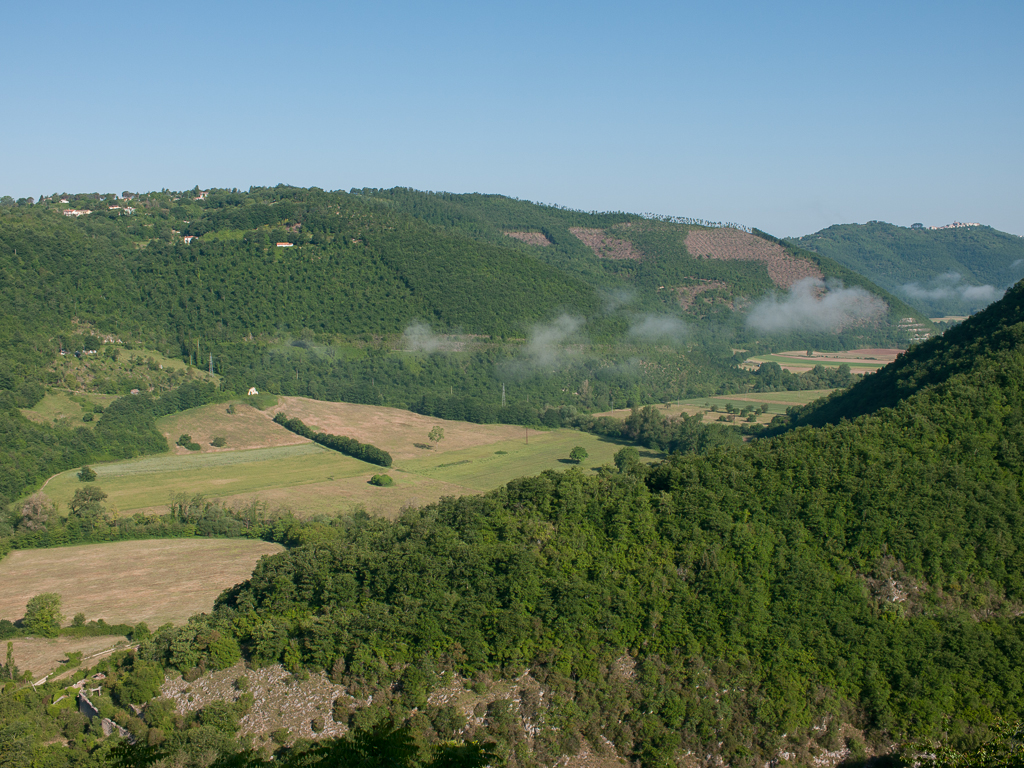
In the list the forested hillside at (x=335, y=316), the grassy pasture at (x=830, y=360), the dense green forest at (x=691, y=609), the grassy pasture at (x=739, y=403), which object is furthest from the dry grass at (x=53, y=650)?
the grassy pasture at (x=830, y=360)

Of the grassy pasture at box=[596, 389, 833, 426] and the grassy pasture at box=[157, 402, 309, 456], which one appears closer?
the grassy pasture at box=[157, 402, 309, 456]

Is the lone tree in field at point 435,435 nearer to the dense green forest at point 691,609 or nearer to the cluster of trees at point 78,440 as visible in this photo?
the cluster of trees at point 78,440

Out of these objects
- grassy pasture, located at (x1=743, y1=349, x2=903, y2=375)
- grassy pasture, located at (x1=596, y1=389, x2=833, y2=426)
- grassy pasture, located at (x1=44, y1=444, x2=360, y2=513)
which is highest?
grassy pasture, located at (x1=743, y1=349, x2=903, y2=375)

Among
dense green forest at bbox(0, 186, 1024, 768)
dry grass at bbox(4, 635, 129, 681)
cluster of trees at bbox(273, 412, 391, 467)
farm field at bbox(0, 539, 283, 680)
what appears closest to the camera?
dense green forest at bbox(0, 186, 1024, 768)

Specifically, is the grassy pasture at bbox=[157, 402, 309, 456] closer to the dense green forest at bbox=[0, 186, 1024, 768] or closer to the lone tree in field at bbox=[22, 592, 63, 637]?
the dense green forest at bbox=[0, 186, 1024, 768]

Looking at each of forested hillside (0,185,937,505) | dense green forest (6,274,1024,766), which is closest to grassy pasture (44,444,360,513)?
forested hillside (0,185,937,505)

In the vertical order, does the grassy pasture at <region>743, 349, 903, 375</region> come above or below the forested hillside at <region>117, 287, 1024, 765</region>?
above
